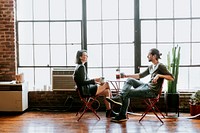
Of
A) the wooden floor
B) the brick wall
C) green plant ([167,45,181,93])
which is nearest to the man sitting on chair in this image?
the wooden floor

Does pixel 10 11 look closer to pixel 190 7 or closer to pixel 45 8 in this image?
pixel 45 8

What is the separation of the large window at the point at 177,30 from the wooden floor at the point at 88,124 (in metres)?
0.90

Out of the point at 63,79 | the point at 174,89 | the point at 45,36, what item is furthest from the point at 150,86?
the point at 45,36

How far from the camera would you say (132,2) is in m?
6.54

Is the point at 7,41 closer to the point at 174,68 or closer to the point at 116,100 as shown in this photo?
the point at 116,100

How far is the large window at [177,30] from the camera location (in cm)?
646

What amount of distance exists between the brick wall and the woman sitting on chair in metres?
1.62

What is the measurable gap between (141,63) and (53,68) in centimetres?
175

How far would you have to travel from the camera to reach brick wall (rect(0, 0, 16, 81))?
656 cm

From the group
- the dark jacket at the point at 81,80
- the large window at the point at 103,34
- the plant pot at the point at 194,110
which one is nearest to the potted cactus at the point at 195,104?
the plant pot at the point at 194,110

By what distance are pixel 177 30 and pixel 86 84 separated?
7.31ft

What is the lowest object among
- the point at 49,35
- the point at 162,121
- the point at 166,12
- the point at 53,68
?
the point at 162,121

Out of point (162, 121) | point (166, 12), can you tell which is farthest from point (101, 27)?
point (162, 121)

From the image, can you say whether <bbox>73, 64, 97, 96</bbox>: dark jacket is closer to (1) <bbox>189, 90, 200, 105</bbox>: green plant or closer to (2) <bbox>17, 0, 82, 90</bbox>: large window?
(2) <bbox>17, 0, 82, 90</bbox>: large window
